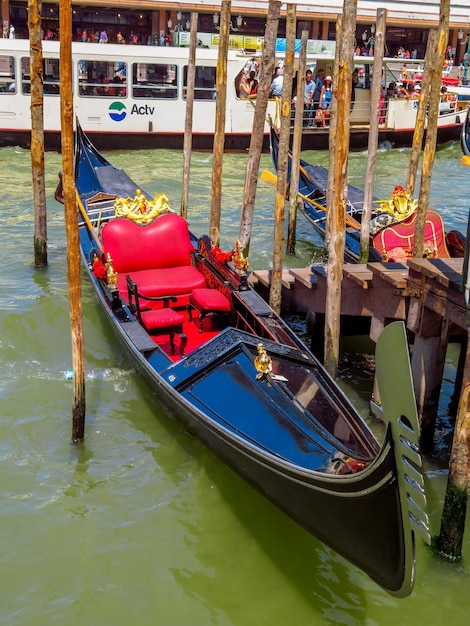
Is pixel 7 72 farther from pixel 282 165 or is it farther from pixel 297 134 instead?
pixel 282 165

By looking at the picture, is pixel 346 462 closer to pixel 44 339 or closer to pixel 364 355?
pixel 364 355

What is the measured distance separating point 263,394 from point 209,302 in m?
1.25

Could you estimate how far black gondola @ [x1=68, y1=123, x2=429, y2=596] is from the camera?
2.51 metres

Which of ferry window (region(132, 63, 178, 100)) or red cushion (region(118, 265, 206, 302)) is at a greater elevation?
ferry window (region(132, 63, 178, 100))

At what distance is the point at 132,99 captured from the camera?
12250 mm

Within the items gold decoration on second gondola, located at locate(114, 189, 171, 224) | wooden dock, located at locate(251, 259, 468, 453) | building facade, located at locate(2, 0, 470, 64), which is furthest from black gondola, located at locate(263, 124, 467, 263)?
building facade, located at locate(2, 0, 470, 64)

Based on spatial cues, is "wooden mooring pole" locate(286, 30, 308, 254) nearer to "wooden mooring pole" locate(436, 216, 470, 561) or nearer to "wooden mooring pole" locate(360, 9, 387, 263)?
"wooden mooring pole" locate(360, 9, 387, 263)

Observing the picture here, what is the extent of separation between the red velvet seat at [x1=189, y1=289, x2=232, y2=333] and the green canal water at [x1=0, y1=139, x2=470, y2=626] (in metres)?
0.62

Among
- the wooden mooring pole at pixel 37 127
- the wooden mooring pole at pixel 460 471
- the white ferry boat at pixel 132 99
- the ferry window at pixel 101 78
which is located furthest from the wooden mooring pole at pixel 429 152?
the ferry window at pixel 101 78

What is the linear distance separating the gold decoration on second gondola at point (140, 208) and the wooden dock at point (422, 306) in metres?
1.64

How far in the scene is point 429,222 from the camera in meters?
6.08

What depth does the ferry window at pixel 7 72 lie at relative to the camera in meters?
11.7

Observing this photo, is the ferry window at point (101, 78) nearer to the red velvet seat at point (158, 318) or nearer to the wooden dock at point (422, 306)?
the red velvet seat at point (158, 318)

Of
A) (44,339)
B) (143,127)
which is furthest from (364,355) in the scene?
(143,127)
